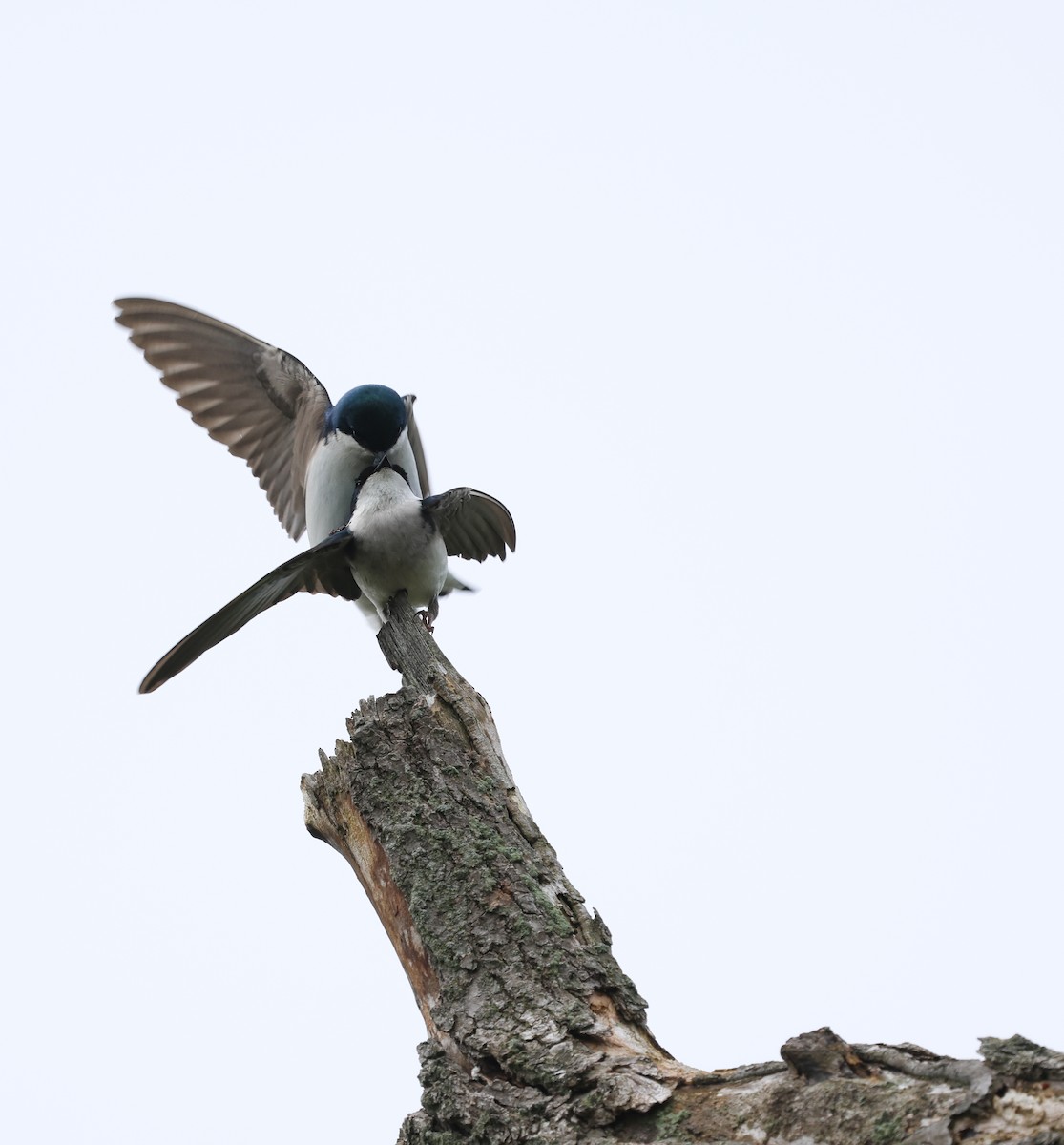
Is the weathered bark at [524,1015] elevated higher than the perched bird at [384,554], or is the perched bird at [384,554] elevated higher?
the perched bird at [384,554]

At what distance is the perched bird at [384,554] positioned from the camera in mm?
4352

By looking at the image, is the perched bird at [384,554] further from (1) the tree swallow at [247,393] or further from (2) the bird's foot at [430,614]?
(1) the tree swallow at [247,393]

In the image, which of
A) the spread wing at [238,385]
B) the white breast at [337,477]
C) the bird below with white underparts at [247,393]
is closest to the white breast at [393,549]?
the white breast at [337,477]

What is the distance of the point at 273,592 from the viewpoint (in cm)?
435

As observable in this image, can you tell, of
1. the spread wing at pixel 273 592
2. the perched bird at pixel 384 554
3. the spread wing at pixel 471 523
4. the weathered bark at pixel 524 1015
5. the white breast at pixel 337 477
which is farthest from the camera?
the white breast at pixel 337 477

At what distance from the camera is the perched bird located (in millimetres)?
4352

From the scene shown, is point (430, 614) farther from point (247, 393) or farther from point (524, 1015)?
point (524, 1015)

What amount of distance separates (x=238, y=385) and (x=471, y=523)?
6.27ft

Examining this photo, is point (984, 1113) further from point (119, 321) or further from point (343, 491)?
point (119, 321)

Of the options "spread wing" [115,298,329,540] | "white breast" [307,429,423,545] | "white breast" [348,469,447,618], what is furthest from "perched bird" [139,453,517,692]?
"spread wing" [115,298,329,540]

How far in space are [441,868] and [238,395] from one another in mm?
3792

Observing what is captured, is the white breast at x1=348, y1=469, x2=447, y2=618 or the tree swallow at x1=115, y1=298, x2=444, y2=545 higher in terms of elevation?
the tree swallow at x1=115, y1=298, x2=444, y2=545

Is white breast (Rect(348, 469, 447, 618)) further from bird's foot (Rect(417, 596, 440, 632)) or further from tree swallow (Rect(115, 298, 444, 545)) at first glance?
tree swallow (Rect(115, 298, 444, 545))

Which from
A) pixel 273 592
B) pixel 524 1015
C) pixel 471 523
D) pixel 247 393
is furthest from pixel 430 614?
pixel 524 1015
